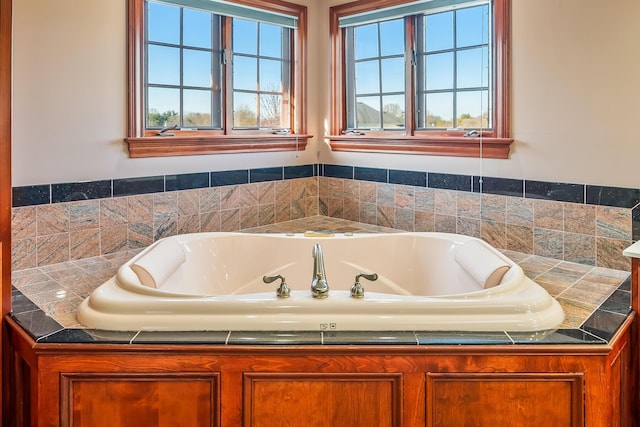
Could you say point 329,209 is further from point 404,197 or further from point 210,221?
point 210,221

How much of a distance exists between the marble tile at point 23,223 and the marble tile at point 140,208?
1.35ft

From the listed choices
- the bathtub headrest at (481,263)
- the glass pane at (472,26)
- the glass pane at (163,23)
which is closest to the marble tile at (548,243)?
the bathtub headrest at (481,263)

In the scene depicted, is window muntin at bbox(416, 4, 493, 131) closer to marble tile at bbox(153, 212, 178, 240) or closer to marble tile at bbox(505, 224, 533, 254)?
marble tile at bbox(505, 224, 533, 254)

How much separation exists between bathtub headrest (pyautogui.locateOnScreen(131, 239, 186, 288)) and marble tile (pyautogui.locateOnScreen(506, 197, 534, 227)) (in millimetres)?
1627

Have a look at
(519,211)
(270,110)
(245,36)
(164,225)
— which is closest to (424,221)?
(519,211)

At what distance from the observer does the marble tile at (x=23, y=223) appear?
233 centimetres

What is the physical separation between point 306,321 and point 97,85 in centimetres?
167

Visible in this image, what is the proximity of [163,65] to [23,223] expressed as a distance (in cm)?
109

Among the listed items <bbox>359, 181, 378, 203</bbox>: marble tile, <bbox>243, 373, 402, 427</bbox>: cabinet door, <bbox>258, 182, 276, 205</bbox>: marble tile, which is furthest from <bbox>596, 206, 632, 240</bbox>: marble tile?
<bbox>258, 182, 276, 205</bbox>: marble tile

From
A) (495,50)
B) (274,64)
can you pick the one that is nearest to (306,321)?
(495,50)

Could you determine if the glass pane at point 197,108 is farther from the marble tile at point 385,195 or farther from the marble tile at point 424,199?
the marble tile at point 424,199

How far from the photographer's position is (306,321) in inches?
63.3

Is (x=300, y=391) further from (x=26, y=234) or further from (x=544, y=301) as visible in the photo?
(x=26, y=234)

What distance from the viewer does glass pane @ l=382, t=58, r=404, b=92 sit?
324cm
